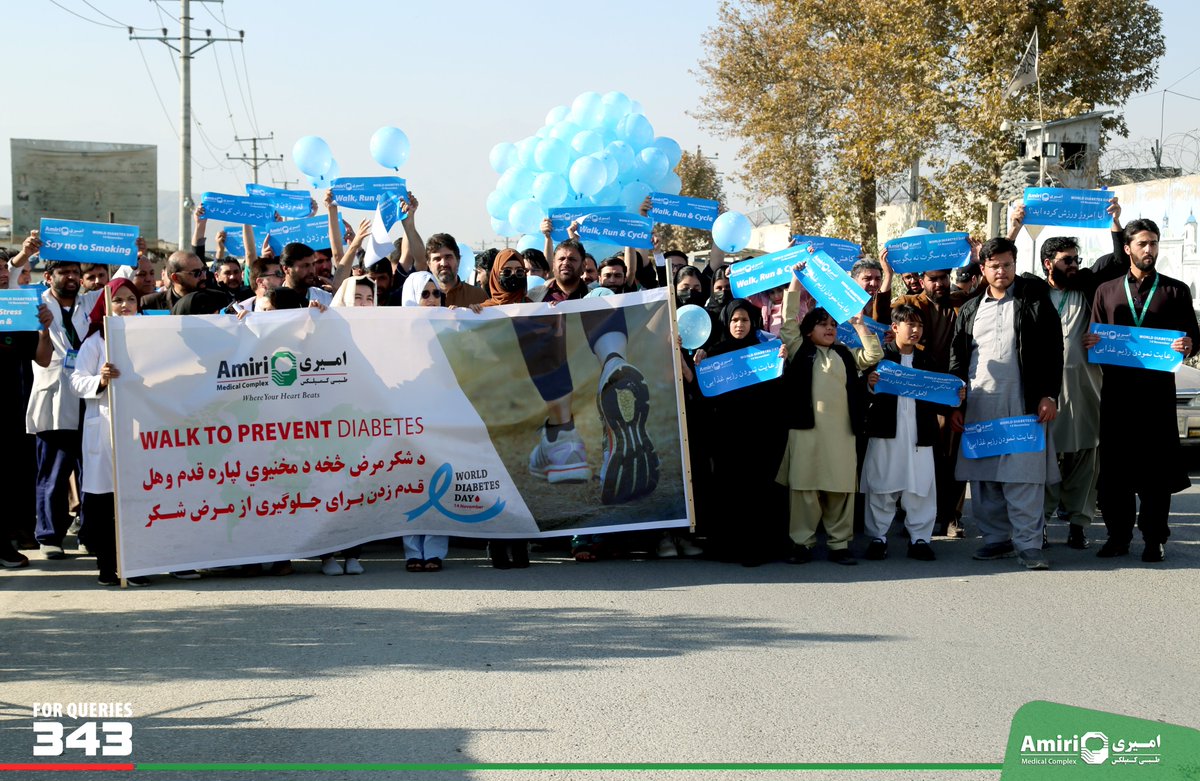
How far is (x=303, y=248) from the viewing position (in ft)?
30.5

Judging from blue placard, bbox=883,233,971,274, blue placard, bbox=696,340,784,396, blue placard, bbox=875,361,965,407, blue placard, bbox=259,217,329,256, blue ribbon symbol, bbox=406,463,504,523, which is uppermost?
blue placard, bbox=259,217,329,256

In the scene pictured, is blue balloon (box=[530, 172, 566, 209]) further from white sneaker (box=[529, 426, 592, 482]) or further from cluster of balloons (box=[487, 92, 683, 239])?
white sneaker (box=[529, 426, 592, 482])

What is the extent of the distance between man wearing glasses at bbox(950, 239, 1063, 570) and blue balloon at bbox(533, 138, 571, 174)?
5241mm

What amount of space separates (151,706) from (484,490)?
3.26 metres

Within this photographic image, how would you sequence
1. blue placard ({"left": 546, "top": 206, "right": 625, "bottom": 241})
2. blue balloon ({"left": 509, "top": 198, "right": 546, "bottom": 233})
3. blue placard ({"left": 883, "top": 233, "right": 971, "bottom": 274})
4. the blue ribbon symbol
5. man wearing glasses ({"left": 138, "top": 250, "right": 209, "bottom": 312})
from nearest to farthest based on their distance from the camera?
the blue ribbon symbol < blue placard ({"left": 883, "top": 233, "right": 971, "bottom": 274}) < man wearing glasses ({"left": 138, "top": 250, "right": 209, "bottom": 312}) < blue placard ({"left": 546, "top": 206, "right": 625, "bottom": 241}) < blue balloon ({"left": 509, "top": 198, "right": 546, "bottom": 233})

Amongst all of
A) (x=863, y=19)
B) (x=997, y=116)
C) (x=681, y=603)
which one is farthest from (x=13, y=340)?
(x=863, y=19)

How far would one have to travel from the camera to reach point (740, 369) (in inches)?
328

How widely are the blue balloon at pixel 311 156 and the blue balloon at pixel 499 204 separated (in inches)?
76.9

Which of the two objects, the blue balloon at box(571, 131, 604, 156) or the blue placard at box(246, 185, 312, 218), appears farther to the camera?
the blue balloon at box(571, 131, 604, 156)

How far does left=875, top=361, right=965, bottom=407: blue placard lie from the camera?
336 inches

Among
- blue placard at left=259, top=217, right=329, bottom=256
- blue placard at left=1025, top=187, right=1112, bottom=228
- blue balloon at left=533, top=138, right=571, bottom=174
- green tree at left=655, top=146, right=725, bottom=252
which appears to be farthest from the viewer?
green tree at left=655, top=146, right=725, bottom=252

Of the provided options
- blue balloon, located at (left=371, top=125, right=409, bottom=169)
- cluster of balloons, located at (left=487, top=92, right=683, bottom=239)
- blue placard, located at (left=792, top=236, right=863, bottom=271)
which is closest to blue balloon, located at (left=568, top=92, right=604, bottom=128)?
cluster of balloons, located at (left=487, top=92, right=683, bottom=239)

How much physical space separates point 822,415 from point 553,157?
210 inches

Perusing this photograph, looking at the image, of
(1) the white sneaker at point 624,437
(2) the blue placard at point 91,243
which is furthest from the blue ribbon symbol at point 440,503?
(2) the blue placard at point 91,243
